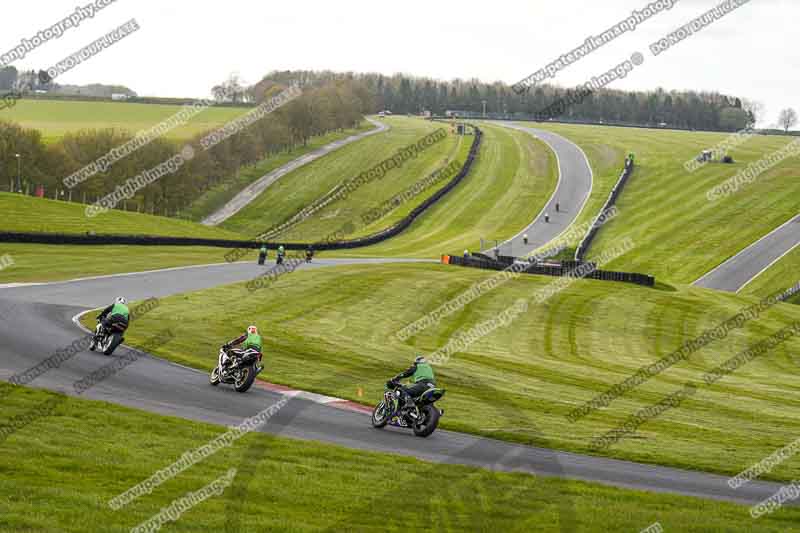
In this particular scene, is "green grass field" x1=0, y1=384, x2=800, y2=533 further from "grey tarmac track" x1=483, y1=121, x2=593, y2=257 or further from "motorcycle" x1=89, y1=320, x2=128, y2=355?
"grey tarmac track" x1=483, y1=121, x2=593, y2=257

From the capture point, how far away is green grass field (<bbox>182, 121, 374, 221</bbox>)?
11688cm

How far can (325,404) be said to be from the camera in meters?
21.2

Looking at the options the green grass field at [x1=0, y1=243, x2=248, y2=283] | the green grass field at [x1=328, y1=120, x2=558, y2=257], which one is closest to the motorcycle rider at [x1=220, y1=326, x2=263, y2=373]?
the green grass field at [x1=0, y1=243, x2=248, y2=283]

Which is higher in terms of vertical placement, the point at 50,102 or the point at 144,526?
the point at 50,102

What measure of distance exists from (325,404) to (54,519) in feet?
34.2

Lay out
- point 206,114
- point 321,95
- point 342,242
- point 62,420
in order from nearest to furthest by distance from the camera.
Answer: point 62,420 → point 342,242 → point 321,95 → point 206,114

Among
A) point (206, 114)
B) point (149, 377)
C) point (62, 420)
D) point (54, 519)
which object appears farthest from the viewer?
point (206, 114)

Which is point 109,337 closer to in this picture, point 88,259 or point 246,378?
point 246,378

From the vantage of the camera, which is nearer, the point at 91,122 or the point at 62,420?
the point at 62,420

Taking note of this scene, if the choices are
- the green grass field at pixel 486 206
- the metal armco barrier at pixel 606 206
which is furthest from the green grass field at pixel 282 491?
the metal armco barrier at pixel 606 206

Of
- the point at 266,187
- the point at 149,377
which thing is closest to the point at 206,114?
the point at 266,187

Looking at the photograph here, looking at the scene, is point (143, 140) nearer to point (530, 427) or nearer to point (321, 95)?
point (321, 95)

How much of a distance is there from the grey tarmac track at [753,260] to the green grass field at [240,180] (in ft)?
209

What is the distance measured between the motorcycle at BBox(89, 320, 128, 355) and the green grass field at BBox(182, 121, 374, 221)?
3496 inches
